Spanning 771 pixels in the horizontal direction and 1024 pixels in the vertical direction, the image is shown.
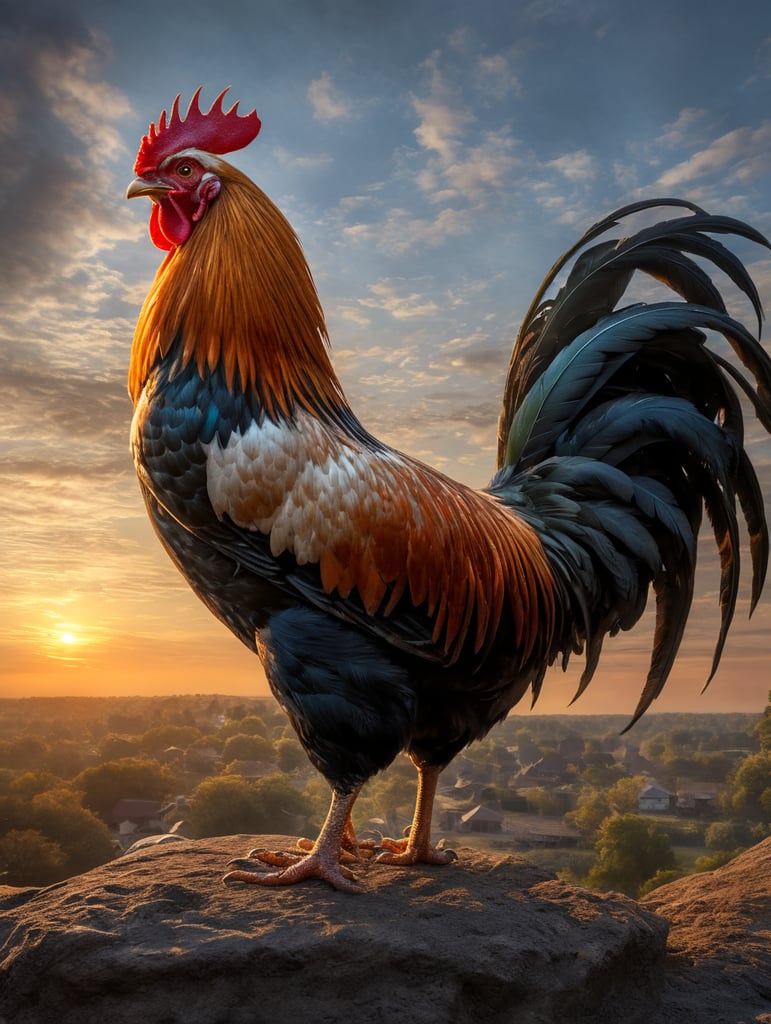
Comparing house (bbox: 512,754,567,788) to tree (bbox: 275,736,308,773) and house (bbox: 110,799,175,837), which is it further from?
house (bbox: 110,799,175,837)

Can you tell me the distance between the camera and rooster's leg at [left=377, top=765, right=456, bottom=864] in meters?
4.22

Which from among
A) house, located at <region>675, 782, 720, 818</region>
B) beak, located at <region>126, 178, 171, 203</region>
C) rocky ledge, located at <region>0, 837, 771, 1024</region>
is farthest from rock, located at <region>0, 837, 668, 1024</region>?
house, located at <region>675, 782, 720, 818</region>

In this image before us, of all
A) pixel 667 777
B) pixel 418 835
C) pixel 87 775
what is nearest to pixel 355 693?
pixel 418 835

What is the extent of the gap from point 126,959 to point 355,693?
133 centimetres

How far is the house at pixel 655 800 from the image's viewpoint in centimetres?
1345

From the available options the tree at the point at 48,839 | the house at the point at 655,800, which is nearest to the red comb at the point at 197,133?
the tree at the point at 48,839

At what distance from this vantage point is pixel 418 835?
13.9 ft

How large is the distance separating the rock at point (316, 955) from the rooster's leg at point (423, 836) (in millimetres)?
396

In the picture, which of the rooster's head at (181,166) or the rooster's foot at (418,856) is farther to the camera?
the rooster's foot at (418,856)

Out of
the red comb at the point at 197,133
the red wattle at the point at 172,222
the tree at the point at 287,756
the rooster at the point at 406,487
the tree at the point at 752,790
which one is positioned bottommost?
the tree at the point at 752,790

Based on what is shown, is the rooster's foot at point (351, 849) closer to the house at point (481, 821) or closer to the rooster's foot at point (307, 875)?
the rooster's foot at point (307, 875)

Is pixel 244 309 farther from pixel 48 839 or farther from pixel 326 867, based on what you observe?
pixel 48 839

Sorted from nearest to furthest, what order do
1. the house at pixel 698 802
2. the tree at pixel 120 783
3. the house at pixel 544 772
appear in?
the tree at pixel 120 783 → the house at pixel 698 802 → the house at pixel 544 772

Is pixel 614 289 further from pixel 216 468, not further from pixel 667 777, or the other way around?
pixel 667 777
